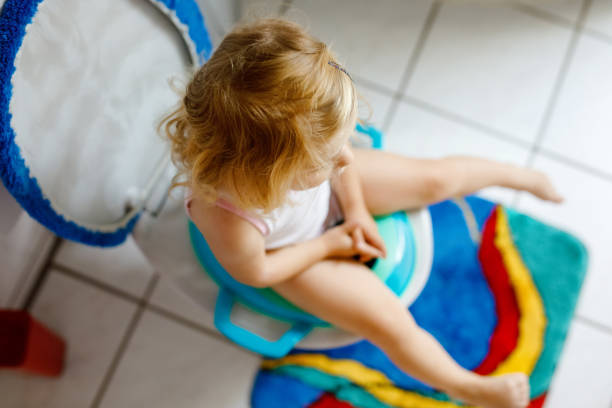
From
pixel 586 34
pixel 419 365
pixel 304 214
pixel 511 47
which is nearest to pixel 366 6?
pixel 511 47

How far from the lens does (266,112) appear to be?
1.33 feet

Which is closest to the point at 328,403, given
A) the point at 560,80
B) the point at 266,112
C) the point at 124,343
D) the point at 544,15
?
the point at 124,343

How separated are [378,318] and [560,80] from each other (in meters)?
0.76

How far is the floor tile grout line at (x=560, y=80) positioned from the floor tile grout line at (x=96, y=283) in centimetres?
86

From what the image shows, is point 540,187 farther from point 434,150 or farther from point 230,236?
point 230,236

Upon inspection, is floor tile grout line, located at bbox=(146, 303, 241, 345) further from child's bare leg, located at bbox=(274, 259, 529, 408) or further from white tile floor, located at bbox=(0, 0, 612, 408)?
child's bare leg, located at bbox=(274, 259, 529, 408)

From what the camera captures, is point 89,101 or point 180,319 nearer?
point 89,101

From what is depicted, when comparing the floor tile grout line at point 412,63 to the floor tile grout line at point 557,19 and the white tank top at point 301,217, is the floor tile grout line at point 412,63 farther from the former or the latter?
the white tank top at point 301,217

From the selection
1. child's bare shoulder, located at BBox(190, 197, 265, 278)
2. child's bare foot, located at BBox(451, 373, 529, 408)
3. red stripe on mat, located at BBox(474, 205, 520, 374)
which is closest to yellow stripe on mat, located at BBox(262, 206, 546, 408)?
red stripe on mat, located at BBox(474, 205, 520, 374)

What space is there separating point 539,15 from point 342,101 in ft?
2.87

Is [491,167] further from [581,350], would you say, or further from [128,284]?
[128,284]

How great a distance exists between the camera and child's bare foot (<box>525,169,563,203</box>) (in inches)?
31.9

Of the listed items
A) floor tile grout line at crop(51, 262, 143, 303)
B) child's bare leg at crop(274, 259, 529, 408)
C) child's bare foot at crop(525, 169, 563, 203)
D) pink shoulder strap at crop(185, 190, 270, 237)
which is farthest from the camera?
floor tile grout line at crop(51, 262, 143, 303)

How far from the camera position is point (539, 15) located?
1.07 meters
